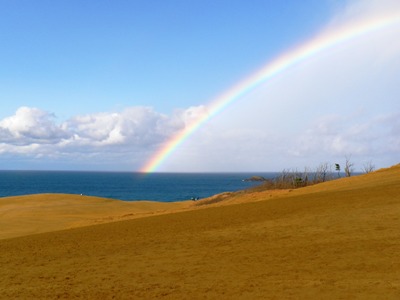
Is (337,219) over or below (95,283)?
over

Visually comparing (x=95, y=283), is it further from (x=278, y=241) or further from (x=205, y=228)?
(x=205, y=228)

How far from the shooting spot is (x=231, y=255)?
14.2 meters

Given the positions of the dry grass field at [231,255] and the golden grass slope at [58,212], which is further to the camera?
the golden grass slope at [58,212]

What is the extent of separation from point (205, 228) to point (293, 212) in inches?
176

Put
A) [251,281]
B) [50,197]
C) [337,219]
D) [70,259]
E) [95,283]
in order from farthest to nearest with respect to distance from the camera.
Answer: [50,197]
[337,219]
[70,259]
[95,283]
[251,281]

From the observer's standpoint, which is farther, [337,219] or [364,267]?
[337,219]

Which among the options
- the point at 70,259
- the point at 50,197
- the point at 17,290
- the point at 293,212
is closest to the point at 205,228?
the point at 293,212

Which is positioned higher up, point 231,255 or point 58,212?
→ point 231,255

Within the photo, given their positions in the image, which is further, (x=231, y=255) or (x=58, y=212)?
(x=58, y=212)

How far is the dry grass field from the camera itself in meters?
10.9

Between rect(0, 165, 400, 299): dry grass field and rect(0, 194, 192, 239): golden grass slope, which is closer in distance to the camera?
rect(0, 165, 400, 299): dry grass field

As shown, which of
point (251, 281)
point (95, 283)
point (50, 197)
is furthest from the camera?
point (50, 197)

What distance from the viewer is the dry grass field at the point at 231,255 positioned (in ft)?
35.8

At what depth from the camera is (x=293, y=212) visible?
68.1 ft
